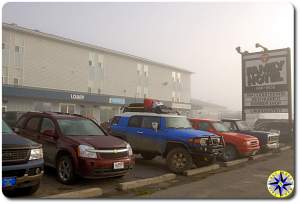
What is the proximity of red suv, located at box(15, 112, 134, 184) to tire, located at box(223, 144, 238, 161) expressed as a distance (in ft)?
20.1

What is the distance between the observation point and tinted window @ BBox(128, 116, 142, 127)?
11.5 m

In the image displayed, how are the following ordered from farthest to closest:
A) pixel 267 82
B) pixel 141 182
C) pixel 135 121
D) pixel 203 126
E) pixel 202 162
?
pixel 267 82
pixel 203 126
pixel 135 121
pixel 202 162
pixel 141 182

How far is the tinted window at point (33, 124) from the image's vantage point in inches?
359

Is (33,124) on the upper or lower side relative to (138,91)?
lower

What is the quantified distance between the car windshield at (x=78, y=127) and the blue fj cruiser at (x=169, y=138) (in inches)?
92.0

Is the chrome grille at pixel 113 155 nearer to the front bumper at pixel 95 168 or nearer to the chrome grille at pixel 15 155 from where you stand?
the front bumper at pixel 95 168

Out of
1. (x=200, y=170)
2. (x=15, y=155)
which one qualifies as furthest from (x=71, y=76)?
(x=15, y=155)

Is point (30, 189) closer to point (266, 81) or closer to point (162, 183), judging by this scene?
point (162, 183)

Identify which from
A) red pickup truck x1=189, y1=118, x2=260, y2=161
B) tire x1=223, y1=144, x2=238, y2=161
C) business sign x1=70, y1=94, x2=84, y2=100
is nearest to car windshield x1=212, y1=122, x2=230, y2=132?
red pickup truck x1=189, y1=118, x2=260, y2=161

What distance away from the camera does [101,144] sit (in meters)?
7.88

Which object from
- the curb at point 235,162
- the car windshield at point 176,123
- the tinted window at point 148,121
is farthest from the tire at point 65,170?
the curb at point 235,162

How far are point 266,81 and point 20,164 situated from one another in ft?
60.7

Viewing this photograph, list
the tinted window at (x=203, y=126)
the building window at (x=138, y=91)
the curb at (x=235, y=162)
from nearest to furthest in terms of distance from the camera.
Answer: the curb at (x=235, y=162) → the tinted window at (x=203, y=126) → the building window at (x=138, y=91)

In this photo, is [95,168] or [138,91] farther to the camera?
[138,91]
